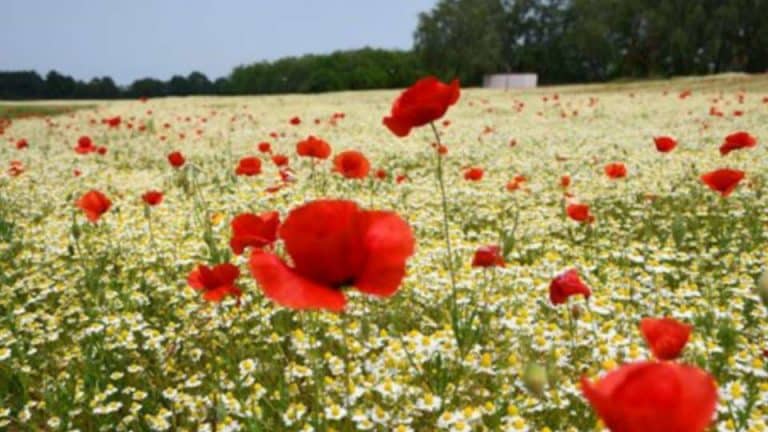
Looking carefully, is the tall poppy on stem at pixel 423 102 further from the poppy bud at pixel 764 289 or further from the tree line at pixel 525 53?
the tree line at pixel 525 53

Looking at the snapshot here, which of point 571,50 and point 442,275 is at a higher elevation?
point 571,50

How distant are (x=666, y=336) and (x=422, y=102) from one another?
1.11 metres

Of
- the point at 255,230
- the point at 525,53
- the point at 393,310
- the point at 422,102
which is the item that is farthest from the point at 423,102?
the point at 525,53

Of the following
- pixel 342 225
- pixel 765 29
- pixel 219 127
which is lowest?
pixel 219 127

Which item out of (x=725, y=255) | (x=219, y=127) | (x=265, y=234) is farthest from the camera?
(x=219, y=127)

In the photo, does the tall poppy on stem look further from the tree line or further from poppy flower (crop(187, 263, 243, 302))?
the tree line

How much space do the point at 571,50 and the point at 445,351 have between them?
74.7m

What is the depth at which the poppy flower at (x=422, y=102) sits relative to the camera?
2264 millimetres

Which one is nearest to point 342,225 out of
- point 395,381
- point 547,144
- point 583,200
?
point 395,381

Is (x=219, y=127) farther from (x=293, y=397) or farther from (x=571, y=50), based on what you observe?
(x=571, y=50)

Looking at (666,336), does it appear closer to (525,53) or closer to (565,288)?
(565,288)

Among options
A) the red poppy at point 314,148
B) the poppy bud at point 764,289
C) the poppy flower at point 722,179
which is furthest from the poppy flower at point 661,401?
the red poppy at point 314,148

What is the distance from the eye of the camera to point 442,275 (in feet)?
13.6

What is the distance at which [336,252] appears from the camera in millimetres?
1241
